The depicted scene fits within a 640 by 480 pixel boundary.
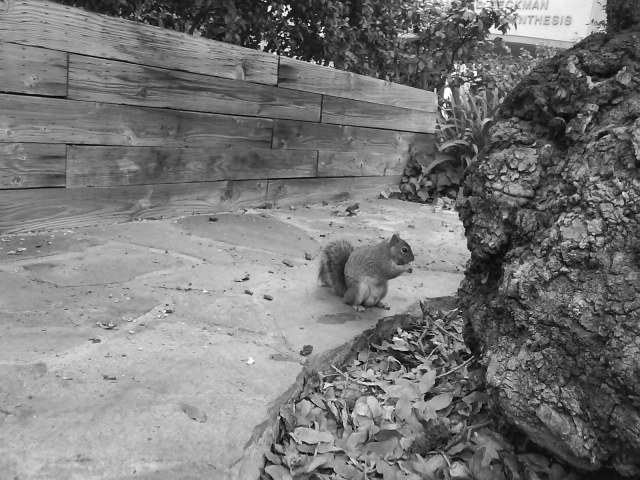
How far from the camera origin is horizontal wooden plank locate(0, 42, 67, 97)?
3285 millimetres

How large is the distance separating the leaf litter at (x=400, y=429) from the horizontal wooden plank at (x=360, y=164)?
343 cm

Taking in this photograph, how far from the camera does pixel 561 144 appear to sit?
6.63 ft

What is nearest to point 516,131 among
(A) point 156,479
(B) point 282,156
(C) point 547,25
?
(A) point 156,479

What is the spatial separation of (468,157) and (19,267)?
534 centimetres

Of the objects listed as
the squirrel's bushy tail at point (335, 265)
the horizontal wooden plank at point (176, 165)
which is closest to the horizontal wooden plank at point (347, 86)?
the horizontal wooden plank at point (176, 165)

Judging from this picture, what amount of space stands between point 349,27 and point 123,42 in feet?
10.6

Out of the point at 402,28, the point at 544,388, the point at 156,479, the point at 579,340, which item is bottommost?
the point at 156,479

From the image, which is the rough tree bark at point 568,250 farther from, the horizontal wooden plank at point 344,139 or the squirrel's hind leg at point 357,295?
the horizontal wooden plank at point 344,139

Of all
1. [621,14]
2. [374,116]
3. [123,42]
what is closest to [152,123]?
[123,42]

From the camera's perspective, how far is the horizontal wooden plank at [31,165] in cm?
342

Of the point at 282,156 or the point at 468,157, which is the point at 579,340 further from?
the point at 468,157

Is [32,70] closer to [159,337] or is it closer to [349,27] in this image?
[159,337]

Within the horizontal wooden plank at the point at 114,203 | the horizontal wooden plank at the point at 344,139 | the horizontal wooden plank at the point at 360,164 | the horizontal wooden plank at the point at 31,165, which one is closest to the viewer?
the horizontal wooden plank at the point at 31,165

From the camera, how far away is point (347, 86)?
19.0ft
